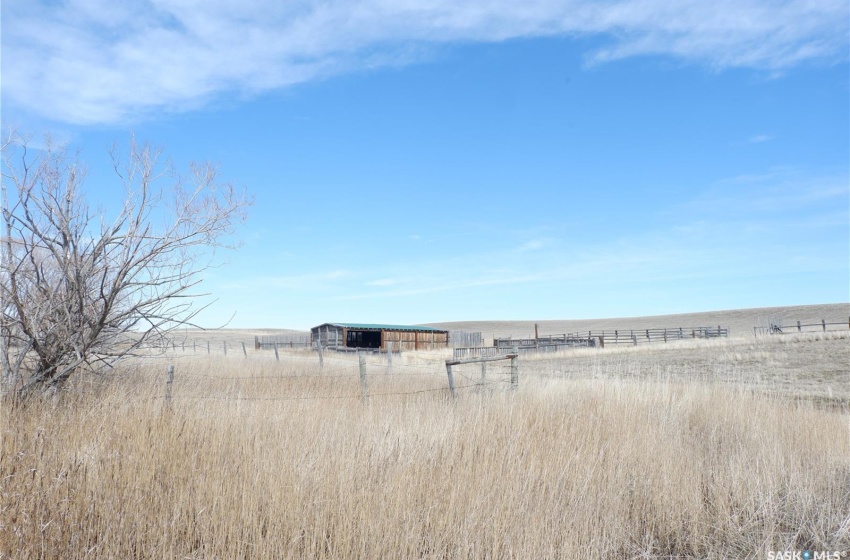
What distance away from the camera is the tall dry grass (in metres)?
3.42

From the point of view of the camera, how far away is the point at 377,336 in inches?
1674

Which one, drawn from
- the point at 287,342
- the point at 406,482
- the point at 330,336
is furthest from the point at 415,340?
the point at 406,482

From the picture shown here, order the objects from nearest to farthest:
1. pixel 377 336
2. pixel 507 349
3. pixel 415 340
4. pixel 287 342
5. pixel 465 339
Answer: pixel 507 349 < pixel 415 340 < pixel 465 339 < pixel 377 336 < pixel 287 342

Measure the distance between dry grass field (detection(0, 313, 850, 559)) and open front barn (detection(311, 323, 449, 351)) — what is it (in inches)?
1220

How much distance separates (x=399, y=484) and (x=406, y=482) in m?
0.17

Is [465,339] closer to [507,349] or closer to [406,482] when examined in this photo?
→ [507,349]

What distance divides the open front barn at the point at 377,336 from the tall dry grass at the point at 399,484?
31.4 metres

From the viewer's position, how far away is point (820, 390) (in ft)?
46.7

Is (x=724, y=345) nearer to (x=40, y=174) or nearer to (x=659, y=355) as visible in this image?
(x=659, y=355)

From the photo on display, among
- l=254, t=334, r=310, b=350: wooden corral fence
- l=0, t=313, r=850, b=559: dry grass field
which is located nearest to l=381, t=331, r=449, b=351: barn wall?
l=254, t=334, r=310, b=350: wooden corral fence

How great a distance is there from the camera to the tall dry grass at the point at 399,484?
3.42 metres

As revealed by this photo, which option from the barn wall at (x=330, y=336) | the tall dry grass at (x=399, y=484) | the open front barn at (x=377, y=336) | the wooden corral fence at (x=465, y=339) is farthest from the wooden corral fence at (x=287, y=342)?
the tall dry grass at (x=399, y=484)

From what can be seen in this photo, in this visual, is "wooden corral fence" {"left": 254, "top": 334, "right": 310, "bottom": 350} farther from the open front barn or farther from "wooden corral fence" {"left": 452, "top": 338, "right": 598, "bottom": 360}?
"wooden corral fence" {"left": 452, "top": 338, "right": 598, "bottom": 360}

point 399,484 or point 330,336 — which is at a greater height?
point 330,336
